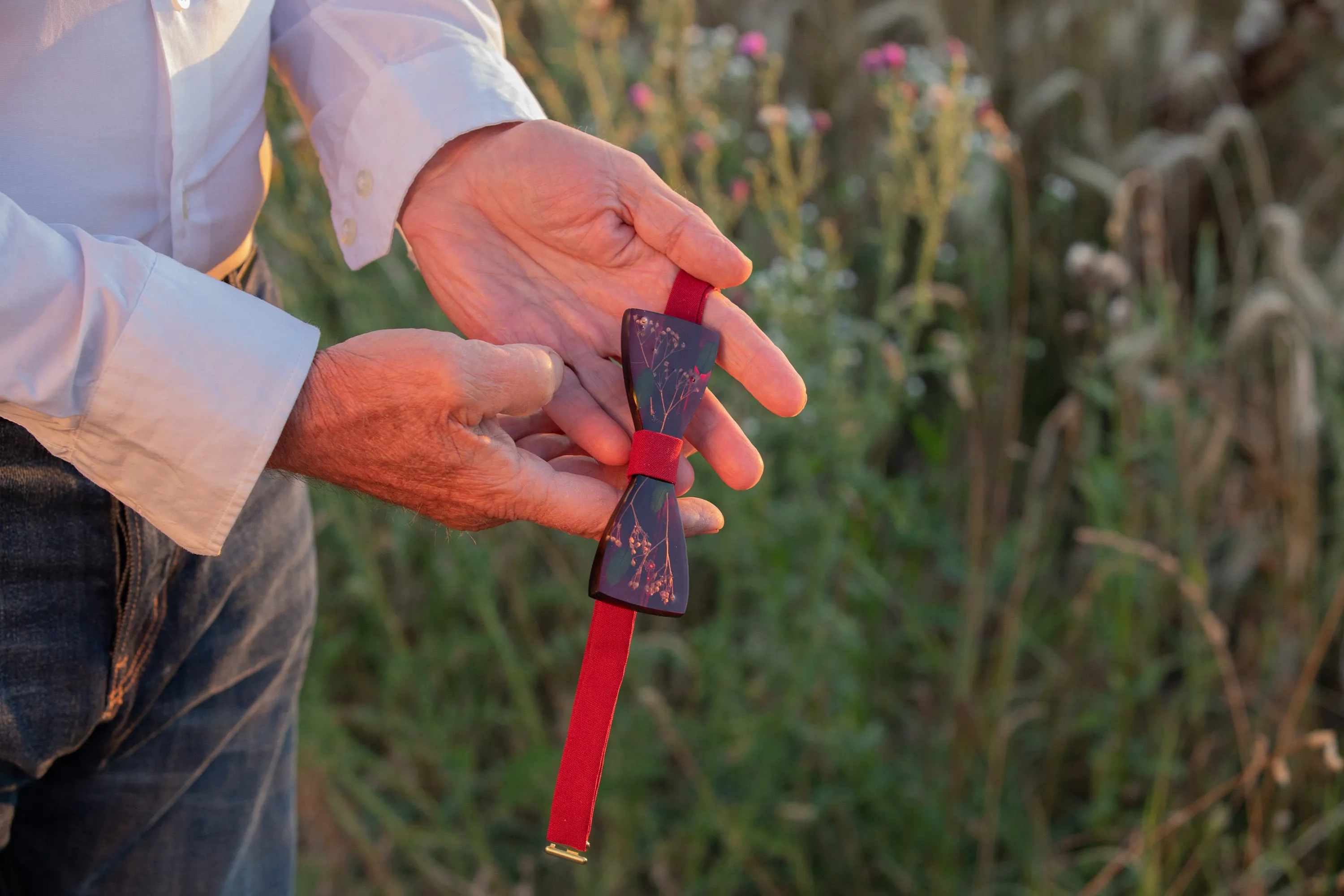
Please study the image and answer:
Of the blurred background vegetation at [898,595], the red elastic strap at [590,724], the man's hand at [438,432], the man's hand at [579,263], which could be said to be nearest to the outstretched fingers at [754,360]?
the man's hand at [579,263]

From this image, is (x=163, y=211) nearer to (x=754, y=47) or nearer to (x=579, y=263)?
(x=579, y=263)

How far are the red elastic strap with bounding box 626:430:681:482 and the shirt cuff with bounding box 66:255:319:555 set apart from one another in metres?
0.30

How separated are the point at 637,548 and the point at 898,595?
1373 mm

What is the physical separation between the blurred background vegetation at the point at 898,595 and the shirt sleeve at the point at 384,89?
559 mm

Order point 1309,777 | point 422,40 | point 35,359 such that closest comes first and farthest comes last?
point 35,359 → point 422,40 → point 1309,777

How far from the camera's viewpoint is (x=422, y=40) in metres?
1.16

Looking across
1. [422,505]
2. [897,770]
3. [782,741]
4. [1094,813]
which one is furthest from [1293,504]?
[422,505]

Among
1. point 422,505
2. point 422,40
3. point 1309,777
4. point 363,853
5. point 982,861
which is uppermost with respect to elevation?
point 422,40

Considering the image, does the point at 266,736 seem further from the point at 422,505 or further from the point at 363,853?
the point at 363,853

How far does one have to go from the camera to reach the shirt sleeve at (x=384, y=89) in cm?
113

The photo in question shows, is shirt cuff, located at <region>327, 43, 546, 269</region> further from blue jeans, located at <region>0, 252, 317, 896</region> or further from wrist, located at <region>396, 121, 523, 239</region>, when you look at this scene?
blue jeans, located at <region>0, 252, 317, 896</region>

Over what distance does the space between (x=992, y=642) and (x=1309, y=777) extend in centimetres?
60

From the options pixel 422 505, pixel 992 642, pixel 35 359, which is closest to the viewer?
pixel 35 359

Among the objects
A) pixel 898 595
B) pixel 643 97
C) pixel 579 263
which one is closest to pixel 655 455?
pixel 579 263
